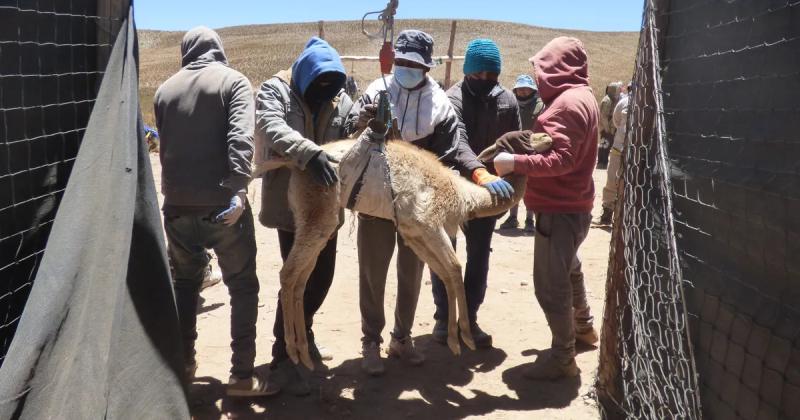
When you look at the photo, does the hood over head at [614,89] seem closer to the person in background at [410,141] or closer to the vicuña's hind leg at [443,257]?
the person in background at [410,141]

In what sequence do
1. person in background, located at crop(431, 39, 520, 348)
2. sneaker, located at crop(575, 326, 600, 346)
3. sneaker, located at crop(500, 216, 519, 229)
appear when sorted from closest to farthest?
person in background, located at crop(431, 39, 520, 348) → sneaker, located at crop(575, 326, 600, 346) → sneaker, located at crop(500, 216, 519, 229)

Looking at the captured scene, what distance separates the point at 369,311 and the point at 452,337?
0.67 meters

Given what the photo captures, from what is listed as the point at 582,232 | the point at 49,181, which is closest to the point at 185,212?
the point at 49,181

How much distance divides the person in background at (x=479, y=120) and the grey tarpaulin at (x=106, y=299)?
2.39 metres

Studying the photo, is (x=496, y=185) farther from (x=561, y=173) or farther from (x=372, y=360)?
(x=372, y=360)

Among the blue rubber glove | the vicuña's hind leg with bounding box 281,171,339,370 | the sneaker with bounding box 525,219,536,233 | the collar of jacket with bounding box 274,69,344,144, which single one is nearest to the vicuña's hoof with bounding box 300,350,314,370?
the vicuña's hind leg with bounding box 281,171,339,370

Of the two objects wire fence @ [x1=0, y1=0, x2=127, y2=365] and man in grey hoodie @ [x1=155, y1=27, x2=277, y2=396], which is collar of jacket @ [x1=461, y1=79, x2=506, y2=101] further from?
wire fence @ [x1=0, y1=0, x2=127, y2=365]

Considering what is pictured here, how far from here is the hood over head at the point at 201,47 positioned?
3.88 meters

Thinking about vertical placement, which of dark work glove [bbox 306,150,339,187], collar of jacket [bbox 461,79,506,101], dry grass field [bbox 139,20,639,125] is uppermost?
dry grass field [bbox 139,20,639,125]

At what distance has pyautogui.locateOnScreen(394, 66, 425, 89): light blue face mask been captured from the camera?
421 centimetres

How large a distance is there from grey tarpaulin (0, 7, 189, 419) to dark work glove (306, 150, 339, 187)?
37.4 inches

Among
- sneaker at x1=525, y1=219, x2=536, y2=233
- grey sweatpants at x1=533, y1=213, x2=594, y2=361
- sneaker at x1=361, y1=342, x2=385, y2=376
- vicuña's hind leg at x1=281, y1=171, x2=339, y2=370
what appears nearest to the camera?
Answer: vicuña's hind leg at x1=281, y1=171, x2=339, y2=370

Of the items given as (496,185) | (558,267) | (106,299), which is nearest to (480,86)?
(496,185)

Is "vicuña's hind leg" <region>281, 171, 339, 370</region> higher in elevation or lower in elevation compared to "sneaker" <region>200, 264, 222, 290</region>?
higher
